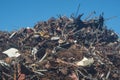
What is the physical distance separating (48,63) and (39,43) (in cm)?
269

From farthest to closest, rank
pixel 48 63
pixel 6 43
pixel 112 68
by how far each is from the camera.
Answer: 1. pixel 6 43
2. pixel 112 68
3. pixel 48 63

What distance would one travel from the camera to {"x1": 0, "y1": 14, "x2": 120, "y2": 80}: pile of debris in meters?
9.46

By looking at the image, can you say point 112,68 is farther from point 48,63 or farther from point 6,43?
point 6,43

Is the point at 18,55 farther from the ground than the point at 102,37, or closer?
closer

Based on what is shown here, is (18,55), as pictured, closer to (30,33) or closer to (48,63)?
(48,63)

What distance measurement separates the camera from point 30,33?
13844mm

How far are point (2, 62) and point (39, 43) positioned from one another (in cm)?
335

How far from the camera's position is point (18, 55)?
1116 cm

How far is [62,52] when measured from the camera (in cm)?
1134

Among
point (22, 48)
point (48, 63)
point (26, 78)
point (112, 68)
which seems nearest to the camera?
point (26, 78)

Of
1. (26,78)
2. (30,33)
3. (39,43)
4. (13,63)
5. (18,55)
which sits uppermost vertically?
(30,33)

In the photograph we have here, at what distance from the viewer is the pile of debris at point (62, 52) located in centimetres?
946

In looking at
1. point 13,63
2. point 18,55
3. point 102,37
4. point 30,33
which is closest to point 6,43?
point 30,33

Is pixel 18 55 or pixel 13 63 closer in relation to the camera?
pixel 13 63
